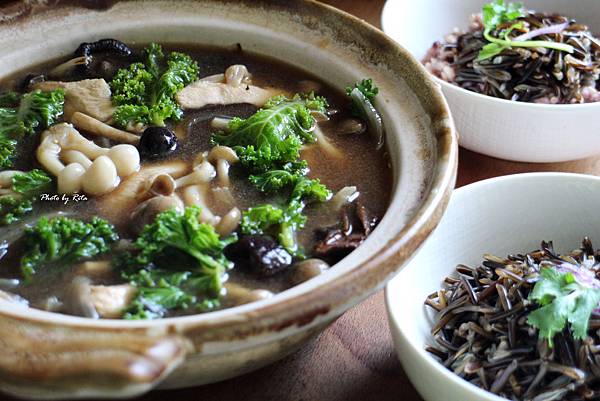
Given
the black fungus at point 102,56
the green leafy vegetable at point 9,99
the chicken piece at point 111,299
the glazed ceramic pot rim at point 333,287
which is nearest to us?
the glazed ceramic pot rim at point 333,287

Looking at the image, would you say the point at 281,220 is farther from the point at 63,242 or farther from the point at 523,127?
the point at 523,127

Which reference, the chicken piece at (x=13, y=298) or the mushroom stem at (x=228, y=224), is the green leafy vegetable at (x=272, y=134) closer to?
the mushroom stem at (x=228, y=224)

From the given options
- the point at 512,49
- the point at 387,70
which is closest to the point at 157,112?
the point at 387,70

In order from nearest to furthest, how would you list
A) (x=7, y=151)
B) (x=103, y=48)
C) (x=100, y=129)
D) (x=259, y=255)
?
(x=259, y=255), (x=7, y=151), (x=100, y=129), (x=103, y=48)

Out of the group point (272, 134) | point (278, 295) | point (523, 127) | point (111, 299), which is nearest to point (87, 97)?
point (272, 134)

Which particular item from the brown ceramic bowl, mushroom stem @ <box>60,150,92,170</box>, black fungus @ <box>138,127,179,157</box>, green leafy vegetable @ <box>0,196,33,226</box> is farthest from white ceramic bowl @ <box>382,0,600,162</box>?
green leafy vegetable @ <box>0,196,33,226</box>

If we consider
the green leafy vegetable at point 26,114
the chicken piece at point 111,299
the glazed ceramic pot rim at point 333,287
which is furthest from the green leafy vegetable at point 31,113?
the glazed ceramic pot rim at point 333,287

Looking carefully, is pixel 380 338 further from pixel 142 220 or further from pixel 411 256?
pixel 142 220
